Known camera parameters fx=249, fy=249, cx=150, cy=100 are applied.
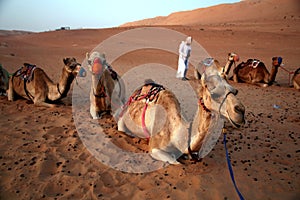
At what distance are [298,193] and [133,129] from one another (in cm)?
270

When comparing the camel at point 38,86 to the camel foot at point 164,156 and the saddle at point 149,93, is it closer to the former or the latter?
the saddle at point 149,93

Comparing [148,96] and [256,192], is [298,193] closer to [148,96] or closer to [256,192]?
[256,192]

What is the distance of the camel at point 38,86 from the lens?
5856 millimetres

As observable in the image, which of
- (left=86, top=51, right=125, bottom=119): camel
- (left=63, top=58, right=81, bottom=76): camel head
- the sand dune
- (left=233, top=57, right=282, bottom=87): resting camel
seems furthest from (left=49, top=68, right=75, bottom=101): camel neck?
the sand dune

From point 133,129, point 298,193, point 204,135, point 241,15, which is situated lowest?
point 298,193

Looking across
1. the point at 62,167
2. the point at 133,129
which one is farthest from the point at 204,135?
the point at 62,167

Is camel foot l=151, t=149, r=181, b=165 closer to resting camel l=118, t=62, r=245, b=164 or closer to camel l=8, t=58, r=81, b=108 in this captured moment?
resting camel l=118, t=62, r=245, b=164

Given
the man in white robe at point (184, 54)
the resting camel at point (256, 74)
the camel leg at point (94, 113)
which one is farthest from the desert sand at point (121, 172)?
the man in white robe at point (184, 54)

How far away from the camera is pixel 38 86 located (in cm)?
619

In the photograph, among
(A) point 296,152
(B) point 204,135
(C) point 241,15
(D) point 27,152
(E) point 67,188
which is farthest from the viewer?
(C) point 241,15

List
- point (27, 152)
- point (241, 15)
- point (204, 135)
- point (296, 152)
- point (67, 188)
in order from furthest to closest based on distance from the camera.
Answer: point (241, 15) → point (296, 152) → point (27, 152) → point (67, 188) → point (204, 135)

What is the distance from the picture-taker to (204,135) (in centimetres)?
305

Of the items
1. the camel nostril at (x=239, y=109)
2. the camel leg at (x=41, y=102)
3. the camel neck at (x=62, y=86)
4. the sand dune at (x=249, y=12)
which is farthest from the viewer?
the sand dune at (x=249, y=12)

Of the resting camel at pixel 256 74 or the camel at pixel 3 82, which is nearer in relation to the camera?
the camel at pixel 3 82
